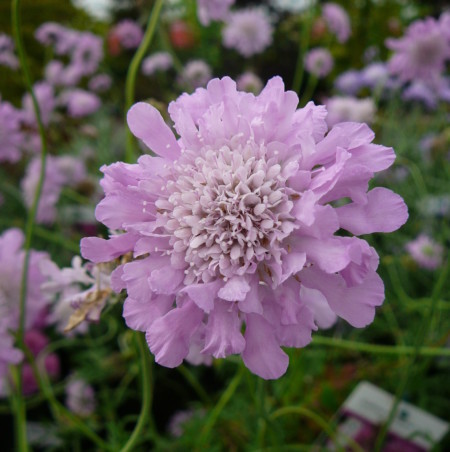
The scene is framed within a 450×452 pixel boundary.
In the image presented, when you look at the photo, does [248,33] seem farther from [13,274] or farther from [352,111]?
[13,274]

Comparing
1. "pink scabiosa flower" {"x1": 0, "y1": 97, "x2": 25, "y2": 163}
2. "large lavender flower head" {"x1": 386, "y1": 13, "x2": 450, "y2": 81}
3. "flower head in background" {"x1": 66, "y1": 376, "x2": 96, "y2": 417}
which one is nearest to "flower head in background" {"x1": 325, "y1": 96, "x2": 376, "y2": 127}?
"large lavender flower head" {"x1": 386, "y1": 13, "x2": 450, "y2": 81}

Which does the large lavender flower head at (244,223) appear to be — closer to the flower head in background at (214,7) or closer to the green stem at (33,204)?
the green stem at (33,204)

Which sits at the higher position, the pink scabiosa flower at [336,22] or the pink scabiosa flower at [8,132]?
the pink scabiosa flower at [336,22]

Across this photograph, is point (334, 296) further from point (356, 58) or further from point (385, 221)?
point (356, 58)

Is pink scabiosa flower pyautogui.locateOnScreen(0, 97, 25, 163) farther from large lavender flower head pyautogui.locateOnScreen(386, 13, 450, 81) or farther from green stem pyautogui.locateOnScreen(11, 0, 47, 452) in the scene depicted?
large lavender flower head pyautogui.locateOnScreen(386, 13, 450, 81)

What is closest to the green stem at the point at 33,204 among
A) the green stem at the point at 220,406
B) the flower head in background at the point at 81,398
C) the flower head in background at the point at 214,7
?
the green stem at the point at 220,406

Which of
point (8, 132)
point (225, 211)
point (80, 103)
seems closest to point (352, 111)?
point (8, 132)
